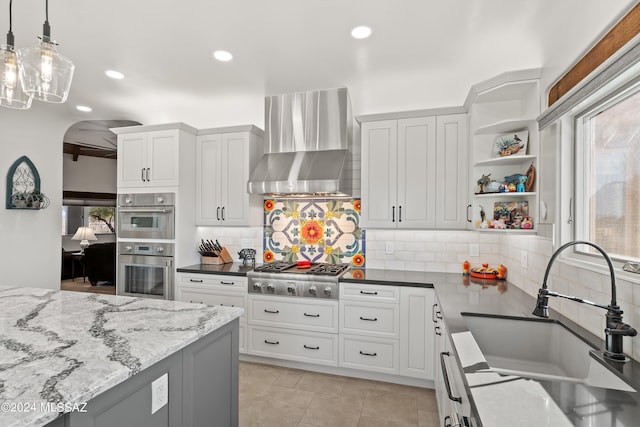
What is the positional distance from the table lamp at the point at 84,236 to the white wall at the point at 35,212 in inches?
160

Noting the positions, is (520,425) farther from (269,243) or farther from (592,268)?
(269,243)

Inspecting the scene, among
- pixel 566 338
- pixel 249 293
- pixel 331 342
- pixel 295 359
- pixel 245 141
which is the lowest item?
pixel 295 359

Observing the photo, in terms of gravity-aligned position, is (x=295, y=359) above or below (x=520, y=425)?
below

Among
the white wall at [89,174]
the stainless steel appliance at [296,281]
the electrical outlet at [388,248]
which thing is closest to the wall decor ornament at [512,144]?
the electrical outlet at [388,248]

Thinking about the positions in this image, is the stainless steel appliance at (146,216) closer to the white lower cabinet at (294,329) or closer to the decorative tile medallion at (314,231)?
the decorative tile medallion at (314,231)

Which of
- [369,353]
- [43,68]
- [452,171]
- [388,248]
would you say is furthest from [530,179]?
[43,68]

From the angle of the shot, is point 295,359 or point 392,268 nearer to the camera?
point 295,359

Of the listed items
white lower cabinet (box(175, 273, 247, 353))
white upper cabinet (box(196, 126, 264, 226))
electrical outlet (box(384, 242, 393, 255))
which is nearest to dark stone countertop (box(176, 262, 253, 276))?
white lower cabinet (box(175, 273, 247, 353))

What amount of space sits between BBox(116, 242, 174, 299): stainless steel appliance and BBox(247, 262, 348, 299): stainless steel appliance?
98 centimetres

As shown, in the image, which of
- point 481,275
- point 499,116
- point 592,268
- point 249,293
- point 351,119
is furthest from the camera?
point 351,119

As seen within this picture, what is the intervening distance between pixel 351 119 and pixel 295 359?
7.93 ft

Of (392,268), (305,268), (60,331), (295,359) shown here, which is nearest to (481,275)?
(392,268)

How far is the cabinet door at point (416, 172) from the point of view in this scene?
295cm

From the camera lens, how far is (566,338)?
1558mm
